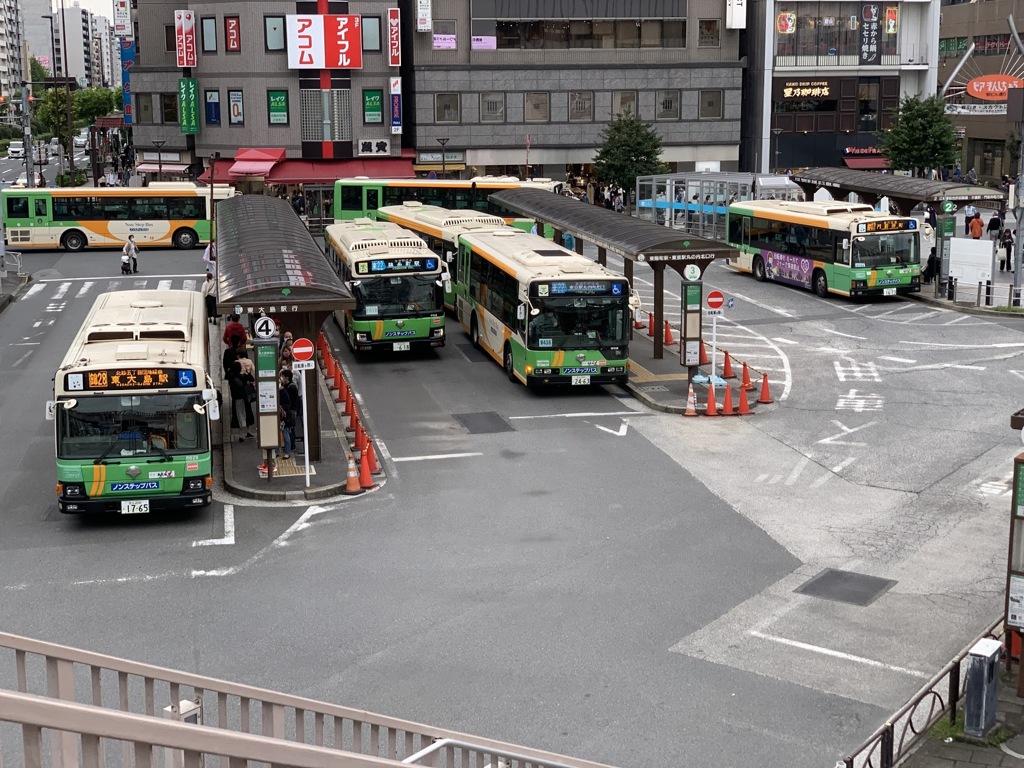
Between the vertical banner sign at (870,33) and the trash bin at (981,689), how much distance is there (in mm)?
72284

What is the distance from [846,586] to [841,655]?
2326 millimetres

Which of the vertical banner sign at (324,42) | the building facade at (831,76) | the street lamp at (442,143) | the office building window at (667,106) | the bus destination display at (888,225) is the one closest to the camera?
the bus destination display at (888,225)

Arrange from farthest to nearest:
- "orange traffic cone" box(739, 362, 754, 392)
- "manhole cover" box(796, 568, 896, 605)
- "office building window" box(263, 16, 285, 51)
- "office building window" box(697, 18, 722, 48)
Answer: "office building window" box(697, 18, 722, 48) → "office building window" box(263, 16, 285, 51) → "orange traffic cone" box(739, 362, 754, 392) → "manhole cover" box(796, 568, 896, 605)

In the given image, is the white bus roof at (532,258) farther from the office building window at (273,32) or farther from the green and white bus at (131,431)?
the office building window at (273,32)

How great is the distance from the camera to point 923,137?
220 feet

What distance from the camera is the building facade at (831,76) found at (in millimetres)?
77438

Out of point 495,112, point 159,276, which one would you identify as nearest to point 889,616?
point 159,276

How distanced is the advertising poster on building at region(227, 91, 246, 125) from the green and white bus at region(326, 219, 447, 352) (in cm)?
4132

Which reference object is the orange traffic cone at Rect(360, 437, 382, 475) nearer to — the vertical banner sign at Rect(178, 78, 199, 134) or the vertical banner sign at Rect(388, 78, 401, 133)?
the vertical banner sign at Rect(388, 78, 401, 133)

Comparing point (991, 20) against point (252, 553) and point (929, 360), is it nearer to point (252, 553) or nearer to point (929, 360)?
point (929, 360)

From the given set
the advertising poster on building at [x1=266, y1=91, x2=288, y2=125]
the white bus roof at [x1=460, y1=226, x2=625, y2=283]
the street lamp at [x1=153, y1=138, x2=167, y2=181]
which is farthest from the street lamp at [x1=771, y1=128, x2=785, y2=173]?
the white bus roof at [x1=460, y1=226, x2=625, y2=283]

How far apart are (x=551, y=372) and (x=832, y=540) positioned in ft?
31.3

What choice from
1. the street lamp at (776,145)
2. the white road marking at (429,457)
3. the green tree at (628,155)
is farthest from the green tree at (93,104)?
the white road marking at (429,457)

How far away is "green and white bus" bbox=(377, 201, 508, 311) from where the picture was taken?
37000 mm
